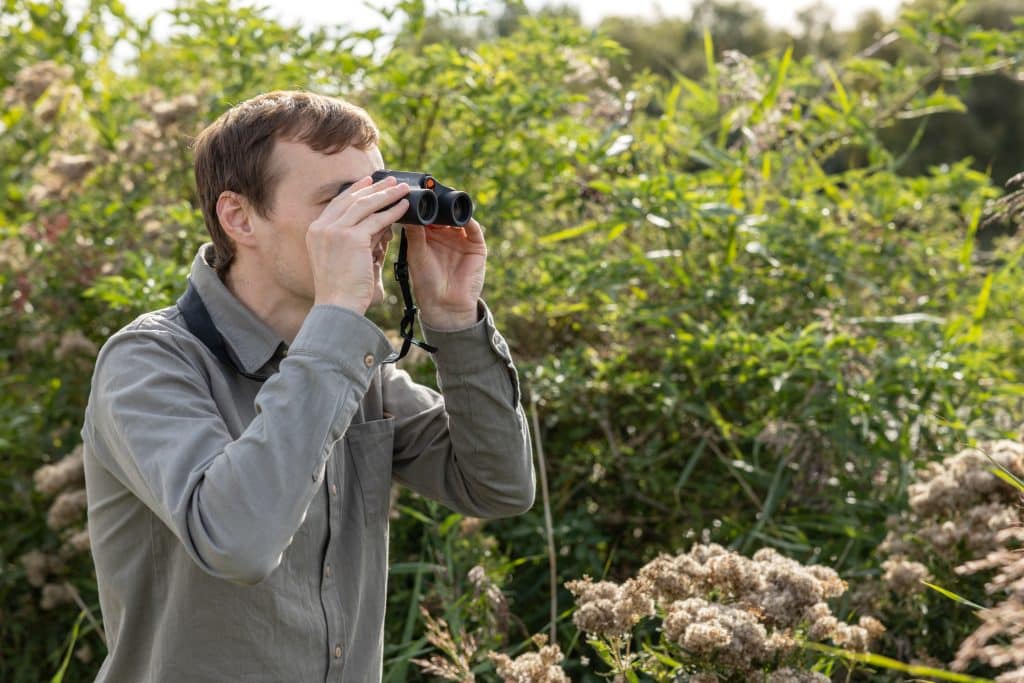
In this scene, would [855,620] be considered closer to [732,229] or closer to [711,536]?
[711,536]

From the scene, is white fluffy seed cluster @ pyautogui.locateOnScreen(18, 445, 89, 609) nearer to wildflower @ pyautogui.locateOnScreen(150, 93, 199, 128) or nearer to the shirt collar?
wildflower @ pyautogui.locateOnScreen(150, 93, 199, 128)

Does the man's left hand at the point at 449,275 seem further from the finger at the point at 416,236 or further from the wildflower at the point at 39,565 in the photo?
the wildflower at the point at 39,565

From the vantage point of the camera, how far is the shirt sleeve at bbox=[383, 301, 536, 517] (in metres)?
2.09

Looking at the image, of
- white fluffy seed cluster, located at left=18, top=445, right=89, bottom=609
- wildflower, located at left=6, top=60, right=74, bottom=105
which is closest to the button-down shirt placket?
white fluffy seed cluster, located at left=18, top=445, right=89, bottom=609

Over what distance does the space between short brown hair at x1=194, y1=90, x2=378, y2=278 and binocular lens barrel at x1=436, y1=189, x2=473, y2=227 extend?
0.59 ft

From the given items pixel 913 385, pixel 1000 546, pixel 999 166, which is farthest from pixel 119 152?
pixel 999 166

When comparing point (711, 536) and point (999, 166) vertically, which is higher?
point (711, 536)

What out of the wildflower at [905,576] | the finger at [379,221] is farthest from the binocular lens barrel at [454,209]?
the wildflower at [905,576]

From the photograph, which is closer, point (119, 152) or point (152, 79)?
point (119, 152)

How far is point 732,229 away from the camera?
3.46 metres

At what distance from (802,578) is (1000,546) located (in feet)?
1.98

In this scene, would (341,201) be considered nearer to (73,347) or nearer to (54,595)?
(73,347)

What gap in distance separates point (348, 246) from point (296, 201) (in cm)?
24

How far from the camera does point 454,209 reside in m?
2.01
